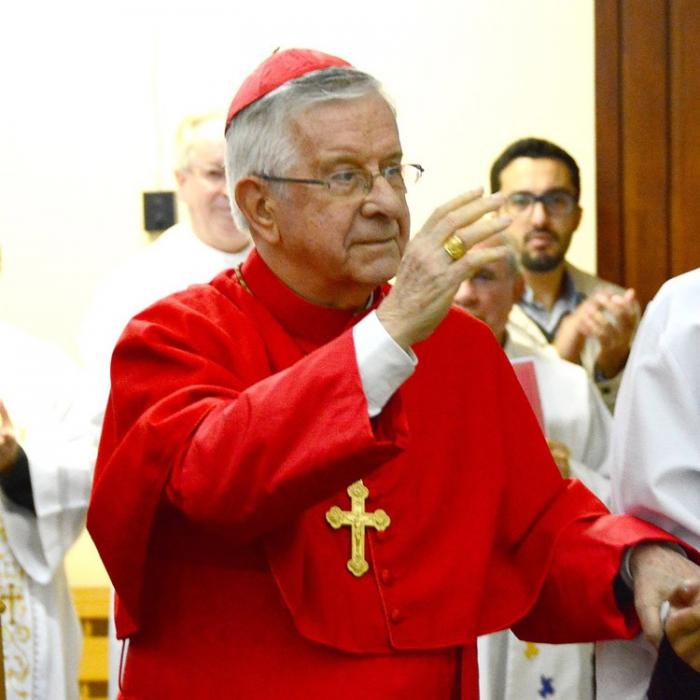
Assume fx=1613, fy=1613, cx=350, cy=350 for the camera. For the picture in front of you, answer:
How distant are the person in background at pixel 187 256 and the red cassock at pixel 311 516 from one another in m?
2.20

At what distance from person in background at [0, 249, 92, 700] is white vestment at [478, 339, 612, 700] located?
4.11 feet

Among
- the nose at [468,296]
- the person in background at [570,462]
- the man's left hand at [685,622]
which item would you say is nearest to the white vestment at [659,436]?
the man's left hand at [685,622]

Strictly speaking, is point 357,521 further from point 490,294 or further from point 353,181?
point 490,294

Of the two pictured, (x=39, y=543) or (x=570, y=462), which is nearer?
(x=570, y=462)

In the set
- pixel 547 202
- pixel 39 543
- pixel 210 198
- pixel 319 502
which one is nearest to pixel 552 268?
pixel 547 202

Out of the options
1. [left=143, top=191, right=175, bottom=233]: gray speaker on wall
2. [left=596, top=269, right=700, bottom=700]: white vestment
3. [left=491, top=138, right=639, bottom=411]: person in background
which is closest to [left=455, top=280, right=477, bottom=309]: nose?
[left=491, top=138, right=639, bottom=411]: person in background

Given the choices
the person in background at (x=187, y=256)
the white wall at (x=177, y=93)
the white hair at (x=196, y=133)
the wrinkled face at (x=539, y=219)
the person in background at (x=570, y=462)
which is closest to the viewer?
the person in background at (x=570, y=462)

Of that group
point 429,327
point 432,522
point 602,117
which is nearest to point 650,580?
point 432,522

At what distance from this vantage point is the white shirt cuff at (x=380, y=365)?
7.44ft

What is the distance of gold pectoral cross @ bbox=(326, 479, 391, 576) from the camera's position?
103 inches

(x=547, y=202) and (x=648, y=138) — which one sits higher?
(x=648, y=138)

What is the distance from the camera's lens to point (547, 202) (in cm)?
529

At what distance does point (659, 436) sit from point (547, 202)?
101 inches

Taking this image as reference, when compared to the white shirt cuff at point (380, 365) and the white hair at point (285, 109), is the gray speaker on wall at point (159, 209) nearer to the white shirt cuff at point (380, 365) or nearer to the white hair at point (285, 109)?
the white hair at point (285, 109)
